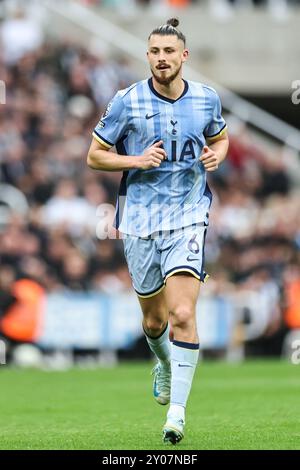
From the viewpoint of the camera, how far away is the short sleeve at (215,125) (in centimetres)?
860

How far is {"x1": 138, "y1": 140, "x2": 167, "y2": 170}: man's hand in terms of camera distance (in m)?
8.16

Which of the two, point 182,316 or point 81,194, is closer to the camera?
point 182,316

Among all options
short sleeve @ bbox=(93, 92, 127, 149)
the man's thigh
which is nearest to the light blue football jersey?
short sleeve @ bbox=(93, 92, 127, 149)

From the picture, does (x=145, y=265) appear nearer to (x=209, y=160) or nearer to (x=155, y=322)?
(x=155, y=322)

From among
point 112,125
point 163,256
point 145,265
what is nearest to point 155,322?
point 145,265

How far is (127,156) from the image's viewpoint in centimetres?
838

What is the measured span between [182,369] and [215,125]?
169cm

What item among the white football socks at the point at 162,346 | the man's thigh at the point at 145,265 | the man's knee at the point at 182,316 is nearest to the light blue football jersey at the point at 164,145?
the man's thigh at the point at 145,265

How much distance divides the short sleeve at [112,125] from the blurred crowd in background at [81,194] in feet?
28.6

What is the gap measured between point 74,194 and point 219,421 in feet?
32.3

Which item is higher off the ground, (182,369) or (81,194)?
(81,194)

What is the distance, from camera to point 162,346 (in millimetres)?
9344

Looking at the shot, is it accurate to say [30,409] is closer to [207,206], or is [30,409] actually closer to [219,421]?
[219,421]
